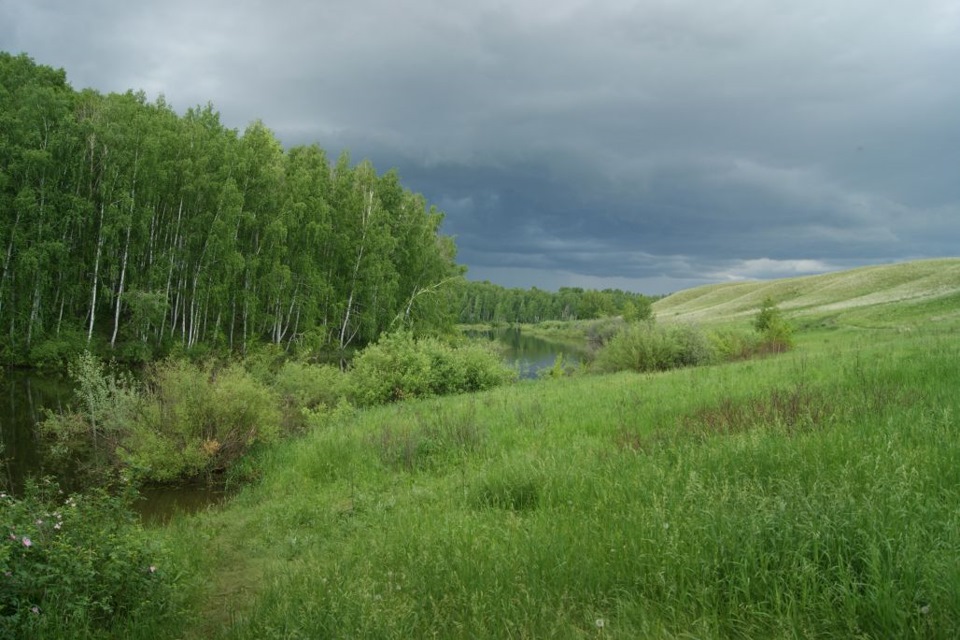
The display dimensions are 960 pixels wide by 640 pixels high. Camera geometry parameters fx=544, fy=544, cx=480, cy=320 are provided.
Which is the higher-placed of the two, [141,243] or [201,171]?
[201,171]

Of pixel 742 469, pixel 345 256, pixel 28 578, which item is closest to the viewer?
pixel 28 578

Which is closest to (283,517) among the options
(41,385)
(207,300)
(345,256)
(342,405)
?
(342,405)

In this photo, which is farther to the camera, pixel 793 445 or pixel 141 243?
pixel 141 243

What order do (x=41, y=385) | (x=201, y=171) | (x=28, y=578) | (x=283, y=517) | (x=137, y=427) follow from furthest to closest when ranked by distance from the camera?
(x=201, y=171) < (x=41, y=385) < (x=137, y=427) < (x=283, y=517) < (x=28, y=578)

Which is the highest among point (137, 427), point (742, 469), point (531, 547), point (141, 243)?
point (141, 243)

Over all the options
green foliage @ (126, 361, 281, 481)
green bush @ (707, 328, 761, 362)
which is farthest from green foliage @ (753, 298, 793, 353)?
green foliage @ (126, 361, 281, 481)

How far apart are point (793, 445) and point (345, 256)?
48.5 meters

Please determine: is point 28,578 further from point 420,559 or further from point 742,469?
point 742,469

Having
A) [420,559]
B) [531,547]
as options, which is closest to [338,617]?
[420,559]

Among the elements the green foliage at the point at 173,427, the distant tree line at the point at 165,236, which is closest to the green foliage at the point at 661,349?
the distant tree line at the point at 165,236

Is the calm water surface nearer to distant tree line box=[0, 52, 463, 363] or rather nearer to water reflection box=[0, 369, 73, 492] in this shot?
water reflection box=[0, 369, 73, 492]

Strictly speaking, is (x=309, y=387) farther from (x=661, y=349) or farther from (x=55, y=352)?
(x=55, y=352)

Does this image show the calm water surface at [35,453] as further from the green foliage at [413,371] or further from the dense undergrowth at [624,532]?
the green foliage at [413,371]

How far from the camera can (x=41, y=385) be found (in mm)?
26750
